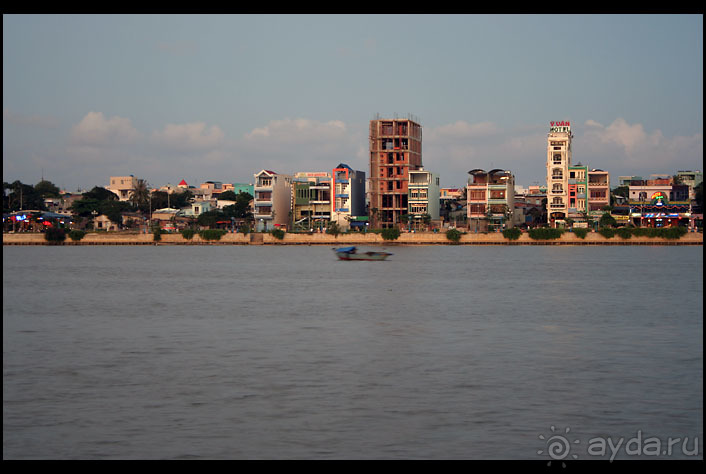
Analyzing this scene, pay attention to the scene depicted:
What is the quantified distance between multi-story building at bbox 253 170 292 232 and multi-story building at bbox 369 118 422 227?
13716 mm

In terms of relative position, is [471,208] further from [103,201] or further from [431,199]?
[103,201]

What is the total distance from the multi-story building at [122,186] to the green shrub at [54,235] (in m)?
45.5

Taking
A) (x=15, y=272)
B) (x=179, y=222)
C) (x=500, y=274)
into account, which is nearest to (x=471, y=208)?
(x=179, y=222)

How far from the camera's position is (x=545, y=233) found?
113875mm

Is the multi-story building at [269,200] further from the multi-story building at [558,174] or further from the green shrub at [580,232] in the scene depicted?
the green shrub at [580,232]

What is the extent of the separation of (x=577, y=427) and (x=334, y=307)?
23693 mm

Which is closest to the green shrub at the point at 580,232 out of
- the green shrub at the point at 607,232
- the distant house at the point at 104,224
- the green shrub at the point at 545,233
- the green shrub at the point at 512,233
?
the green shrub at the point at 545,233

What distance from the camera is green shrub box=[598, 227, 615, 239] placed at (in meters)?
113

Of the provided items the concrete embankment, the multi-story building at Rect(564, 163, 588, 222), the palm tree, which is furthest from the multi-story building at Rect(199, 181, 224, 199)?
the multi-story building at Rect(564, 163, 588, 222)

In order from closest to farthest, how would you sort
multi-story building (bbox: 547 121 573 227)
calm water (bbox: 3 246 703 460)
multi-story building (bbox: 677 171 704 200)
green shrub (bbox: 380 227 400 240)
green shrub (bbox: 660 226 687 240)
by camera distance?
1. calm water (bbox: 3 246 703 460)
2. green shrub (bbox: 660 226 687 240)
3. green shrub (bbox: 380 227 400 240)
4. multi-story building (bbox: 547 121 573 227)
5. multi-story building (bbox: 677 171 704 200)

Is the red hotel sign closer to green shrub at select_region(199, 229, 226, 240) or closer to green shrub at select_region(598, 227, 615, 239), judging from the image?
green shrub at select_region(598, 227, 615, 239)

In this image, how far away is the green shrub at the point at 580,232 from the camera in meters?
113

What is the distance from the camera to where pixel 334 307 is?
1543 inches

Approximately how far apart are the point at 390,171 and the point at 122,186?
71.6 m
